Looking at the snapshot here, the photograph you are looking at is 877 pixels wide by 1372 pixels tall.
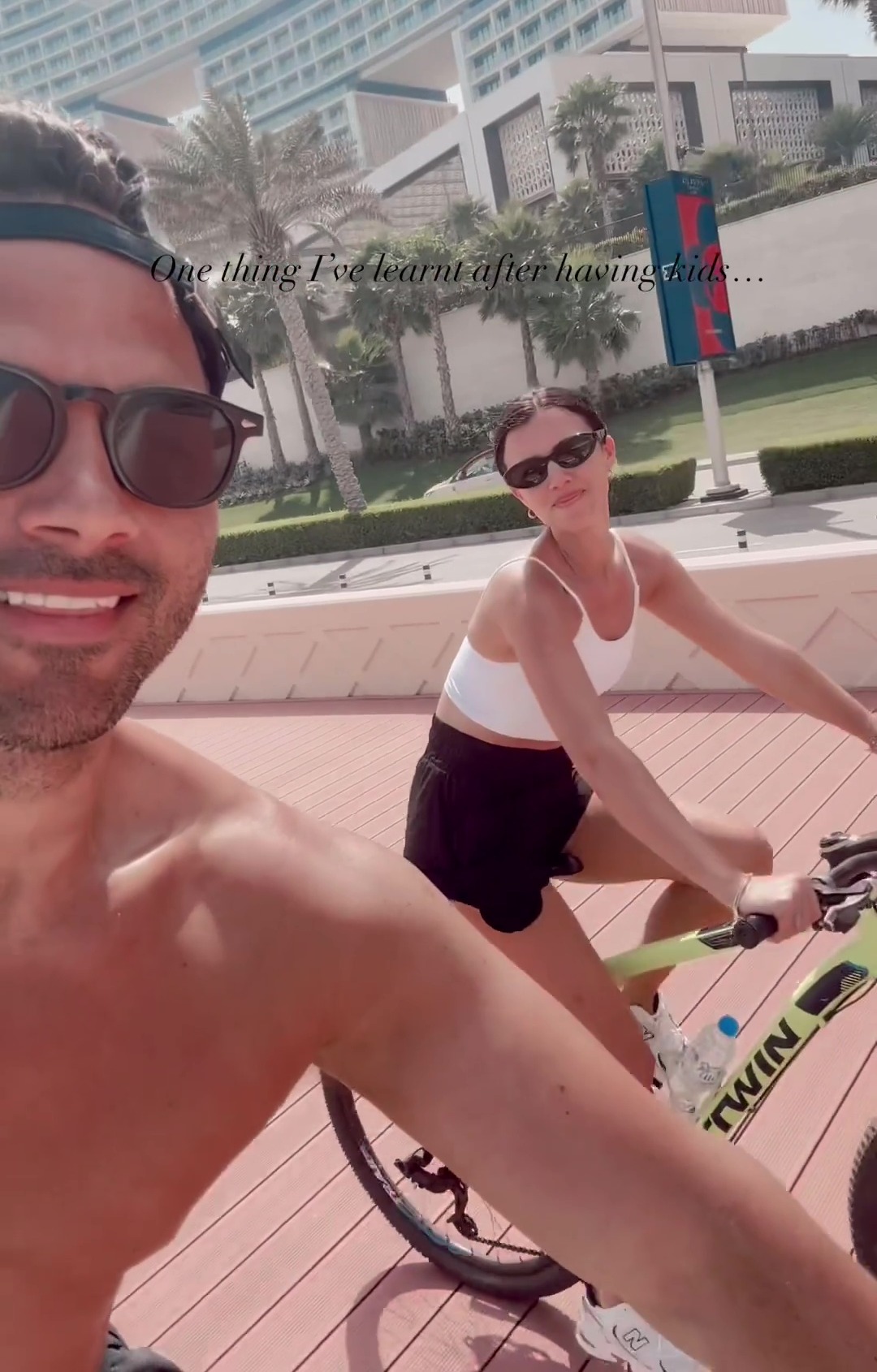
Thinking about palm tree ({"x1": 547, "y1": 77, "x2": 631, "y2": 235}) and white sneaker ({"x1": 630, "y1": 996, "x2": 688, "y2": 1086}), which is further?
palm tree ({"x1": 547, "y1": 77, "x2": 631, "y2": 235})

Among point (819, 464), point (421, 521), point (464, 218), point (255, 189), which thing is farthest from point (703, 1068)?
point (464, 218)

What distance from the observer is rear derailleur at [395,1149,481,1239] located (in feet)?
7.04

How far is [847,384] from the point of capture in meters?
31.2

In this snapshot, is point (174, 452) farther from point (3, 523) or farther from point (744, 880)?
point (744, 880)

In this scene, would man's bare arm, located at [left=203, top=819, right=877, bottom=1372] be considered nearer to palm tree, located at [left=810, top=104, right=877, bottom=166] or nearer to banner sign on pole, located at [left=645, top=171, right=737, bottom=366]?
Answer: banner sign on pole, located at [left=645, top=171, right=737, bottom=366]

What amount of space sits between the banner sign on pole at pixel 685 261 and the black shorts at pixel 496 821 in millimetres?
13022

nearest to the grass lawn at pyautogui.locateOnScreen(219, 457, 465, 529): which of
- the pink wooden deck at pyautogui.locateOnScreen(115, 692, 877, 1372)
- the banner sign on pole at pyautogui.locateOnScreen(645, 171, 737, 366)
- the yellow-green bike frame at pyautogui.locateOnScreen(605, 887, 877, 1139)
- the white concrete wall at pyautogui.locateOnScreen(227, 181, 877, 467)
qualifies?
the white concrete wall at pyautogui.locateOnScreen(227, 181, 877, 467)

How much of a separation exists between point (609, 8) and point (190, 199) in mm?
71782

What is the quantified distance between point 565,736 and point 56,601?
3.52 ft

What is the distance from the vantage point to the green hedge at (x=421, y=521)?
67.6 feet

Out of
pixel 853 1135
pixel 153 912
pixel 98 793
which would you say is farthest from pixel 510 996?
pixel 853 1135

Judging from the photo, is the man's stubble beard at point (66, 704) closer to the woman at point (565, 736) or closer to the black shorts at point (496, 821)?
the woman at point (565, 736)

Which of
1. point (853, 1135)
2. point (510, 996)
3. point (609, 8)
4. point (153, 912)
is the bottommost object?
point (853, 1135)

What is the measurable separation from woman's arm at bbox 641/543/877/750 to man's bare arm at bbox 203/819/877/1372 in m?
1.19
